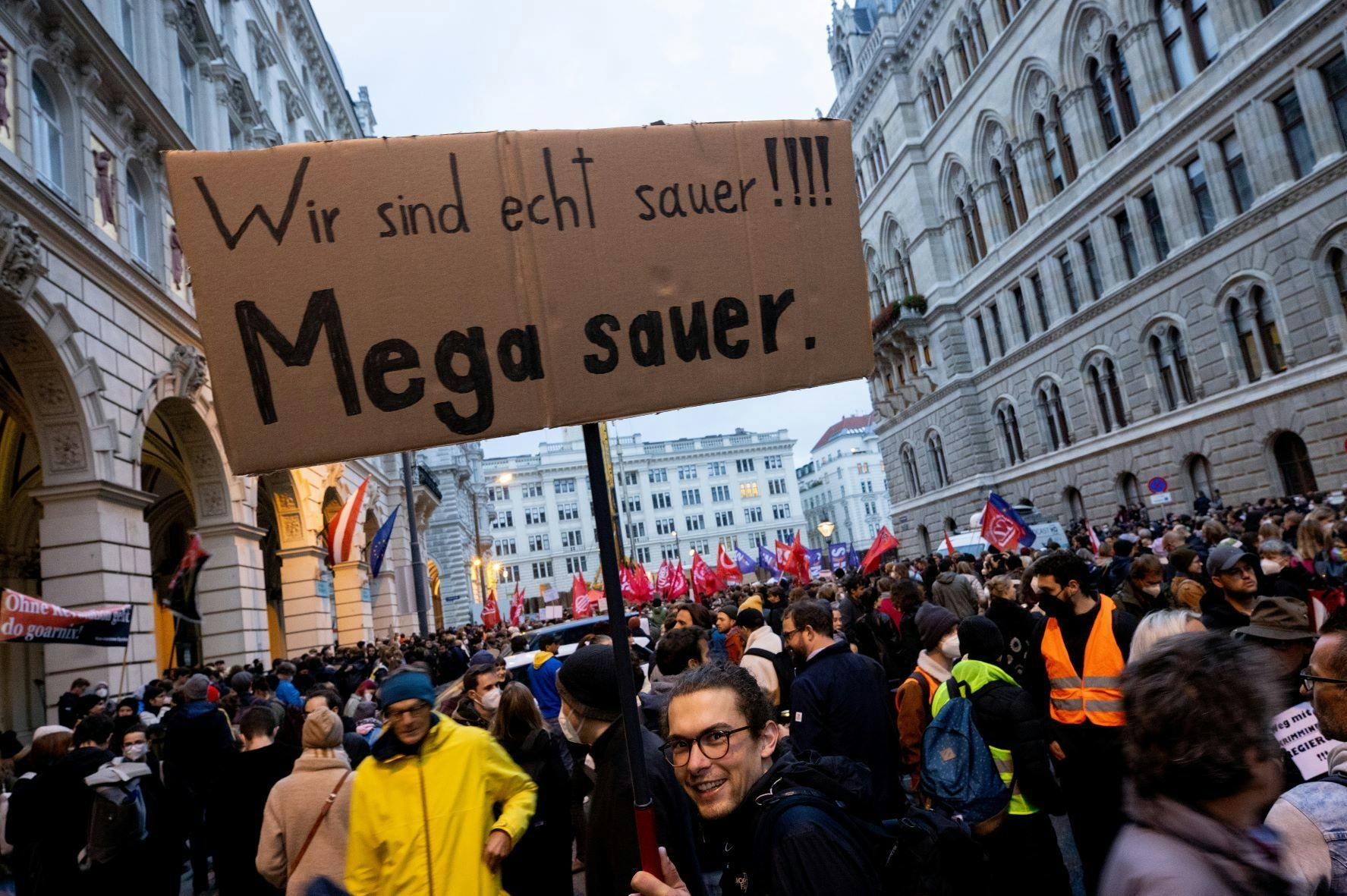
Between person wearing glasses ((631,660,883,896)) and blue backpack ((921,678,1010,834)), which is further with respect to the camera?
blue backpack ((921,678,1010,834))

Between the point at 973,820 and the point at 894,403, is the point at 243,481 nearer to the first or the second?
the point at 973,820

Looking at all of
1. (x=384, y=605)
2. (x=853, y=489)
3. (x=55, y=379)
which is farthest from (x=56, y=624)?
(x=853, y=489)

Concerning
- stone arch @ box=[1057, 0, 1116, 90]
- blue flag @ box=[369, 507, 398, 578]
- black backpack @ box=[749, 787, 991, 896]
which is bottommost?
black backpack @ box=[749, 787, 991, 896]

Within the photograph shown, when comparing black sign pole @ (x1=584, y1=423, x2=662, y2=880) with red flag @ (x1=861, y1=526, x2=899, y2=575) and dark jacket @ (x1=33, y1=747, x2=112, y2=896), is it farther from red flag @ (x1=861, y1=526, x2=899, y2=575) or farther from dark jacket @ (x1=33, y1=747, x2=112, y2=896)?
red flag @ (x1=861, y1=526, x2=899, y2=575)

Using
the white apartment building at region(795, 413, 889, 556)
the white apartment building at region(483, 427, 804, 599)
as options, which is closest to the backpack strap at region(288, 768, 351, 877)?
the white apartment building at region(483, 427, 804, 599)

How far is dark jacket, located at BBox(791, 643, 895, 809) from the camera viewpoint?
4520 millimetres

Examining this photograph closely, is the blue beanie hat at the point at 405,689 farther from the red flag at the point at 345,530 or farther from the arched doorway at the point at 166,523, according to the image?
the red flag at the point at 345,530

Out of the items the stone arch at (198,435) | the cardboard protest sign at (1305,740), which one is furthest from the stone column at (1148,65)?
the cardboard protest sign at (1305,740)

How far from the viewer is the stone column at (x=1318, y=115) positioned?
18422 millimetres

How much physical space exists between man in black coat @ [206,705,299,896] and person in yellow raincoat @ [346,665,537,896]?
2147 mm

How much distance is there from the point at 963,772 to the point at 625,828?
65.5 inches

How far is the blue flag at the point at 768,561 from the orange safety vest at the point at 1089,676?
24.5 metres

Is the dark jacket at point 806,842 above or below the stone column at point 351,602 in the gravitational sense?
below

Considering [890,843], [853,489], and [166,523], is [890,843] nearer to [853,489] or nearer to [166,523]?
[166,523]
